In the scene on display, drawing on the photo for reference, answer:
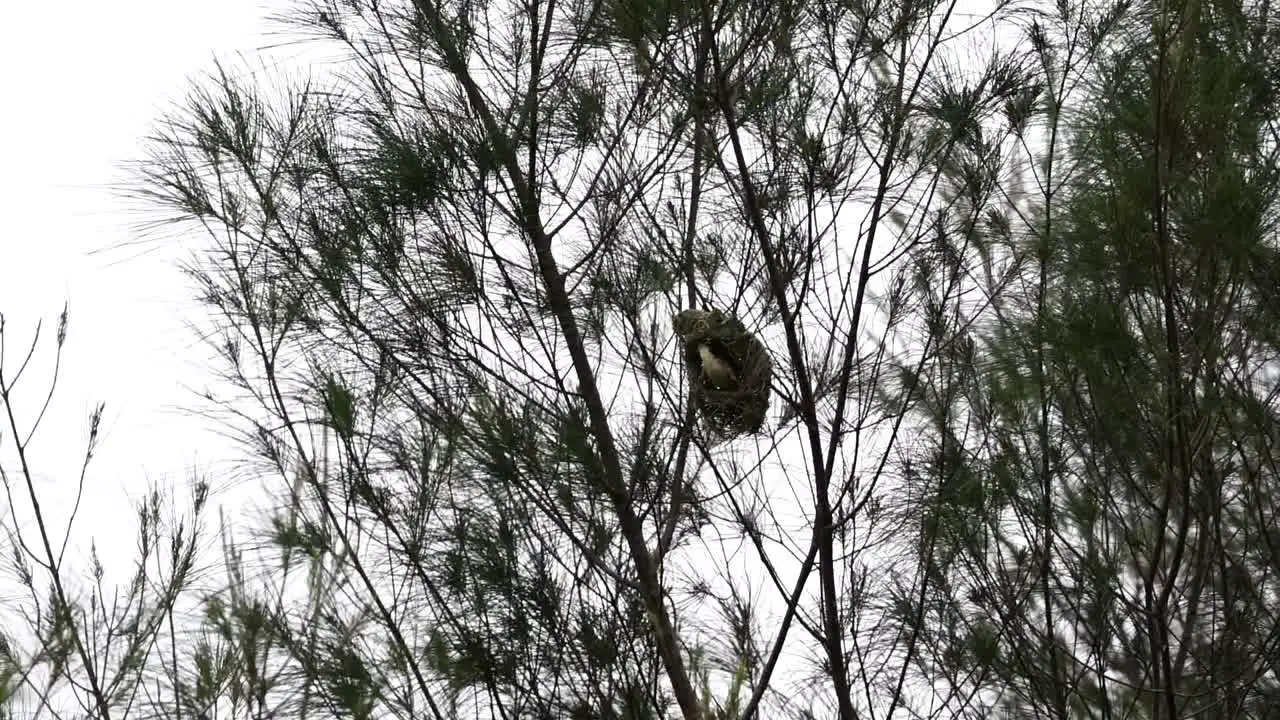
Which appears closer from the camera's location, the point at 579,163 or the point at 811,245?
the point at 811,245

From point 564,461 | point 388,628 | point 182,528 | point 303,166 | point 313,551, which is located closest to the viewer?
point 564,461

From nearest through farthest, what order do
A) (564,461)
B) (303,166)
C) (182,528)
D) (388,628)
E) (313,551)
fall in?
(564,461) < (388,628) < (313,551) < (303,166) < (182,528)

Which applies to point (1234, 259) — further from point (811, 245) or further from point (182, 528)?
point (182, 528)

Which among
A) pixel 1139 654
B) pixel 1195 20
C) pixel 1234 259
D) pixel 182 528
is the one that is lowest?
pixel 1139 654

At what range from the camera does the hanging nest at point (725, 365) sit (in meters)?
2.17

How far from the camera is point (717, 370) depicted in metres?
2.17

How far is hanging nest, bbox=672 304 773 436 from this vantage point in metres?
2.17

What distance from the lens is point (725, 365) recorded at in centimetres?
217

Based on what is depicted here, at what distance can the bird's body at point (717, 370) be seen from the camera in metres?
2.17

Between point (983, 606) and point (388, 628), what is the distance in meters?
1.02

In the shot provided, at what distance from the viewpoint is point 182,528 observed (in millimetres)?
2715

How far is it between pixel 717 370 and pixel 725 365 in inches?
0.7

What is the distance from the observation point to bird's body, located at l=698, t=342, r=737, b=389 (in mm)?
2166

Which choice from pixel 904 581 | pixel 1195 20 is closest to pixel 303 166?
pixel 904 581
